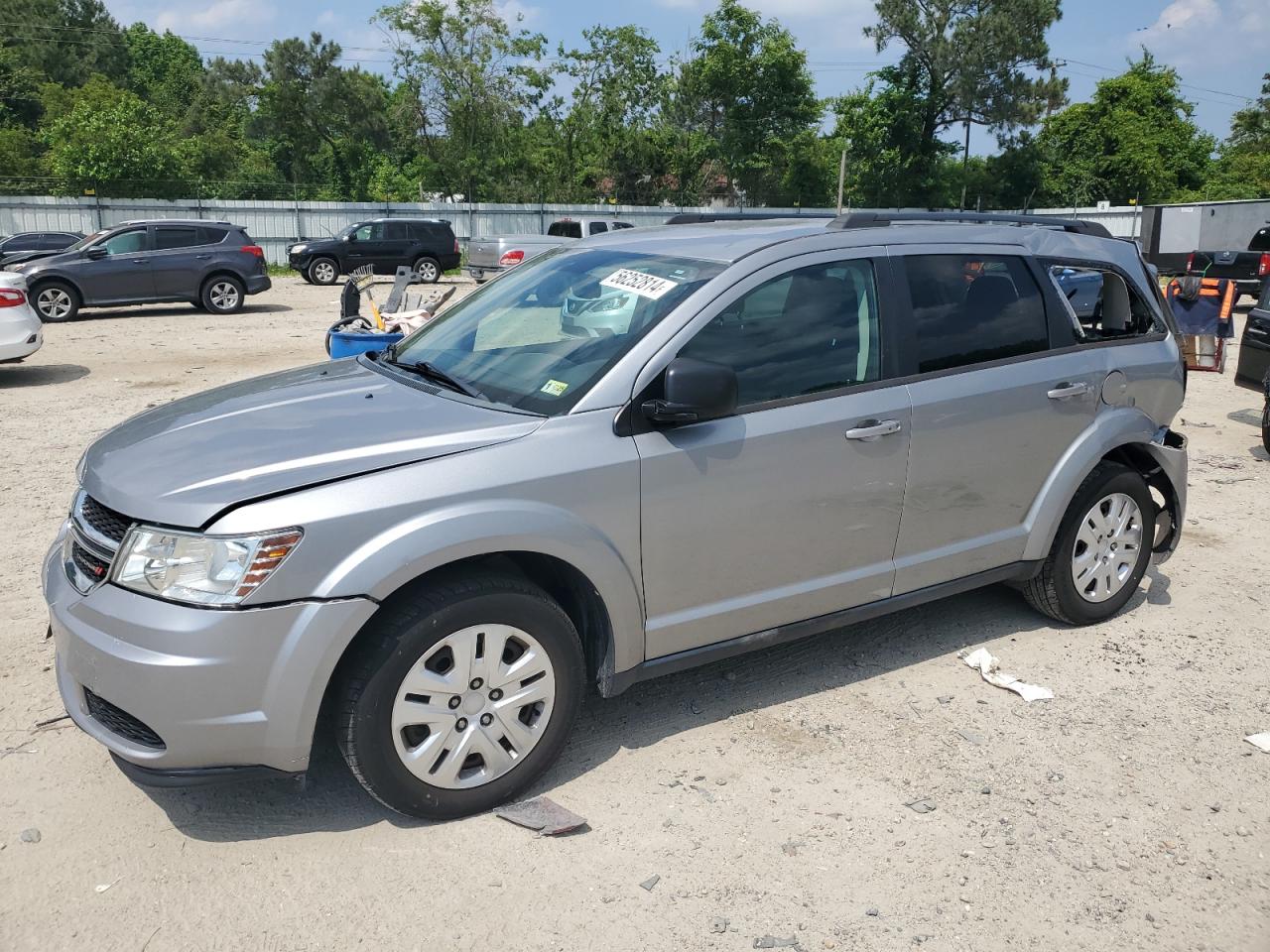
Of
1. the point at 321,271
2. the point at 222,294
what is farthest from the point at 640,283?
the point at 321,271

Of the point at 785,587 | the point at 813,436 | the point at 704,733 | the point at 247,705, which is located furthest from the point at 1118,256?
the point at 247,705

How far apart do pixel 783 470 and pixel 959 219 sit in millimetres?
1801

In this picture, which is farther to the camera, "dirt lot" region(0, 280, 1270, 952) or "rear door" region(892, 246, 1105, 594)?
"rear door" region(892, 246, 1105, 594)

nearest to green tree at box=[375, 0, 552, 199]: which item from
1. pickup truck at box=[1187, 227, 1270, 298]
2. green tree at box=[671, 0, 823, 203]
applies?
green tree at box=[671, 0, 823, 203]

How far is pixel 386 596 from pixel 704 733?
1.46m

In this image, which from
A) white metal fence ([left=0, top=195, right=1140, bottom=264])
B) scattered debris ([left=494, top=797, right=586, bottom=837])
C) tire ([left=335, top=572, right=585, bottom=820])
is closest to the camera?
tire ([left=335, top=572, right=585, bottom=820])

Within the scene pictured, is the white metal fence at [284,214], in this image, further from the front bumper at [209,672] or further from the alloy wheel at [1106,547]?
the front bumper at [209,672]

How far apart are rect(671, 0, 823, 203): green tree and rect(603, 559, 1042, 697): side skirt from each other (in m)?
50.0

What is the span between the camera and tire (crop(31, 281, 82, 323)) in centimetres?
1719

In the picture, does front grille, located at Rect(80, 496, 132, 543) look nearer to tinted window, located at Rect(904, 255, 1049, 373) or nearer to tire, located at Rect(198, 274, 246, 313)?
tinted window, located at Rect(904, 255, 1049, 373)

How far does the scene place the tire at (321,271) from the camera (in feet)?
84.8

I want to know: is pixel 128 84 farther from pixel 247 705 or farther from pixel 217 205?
pixel 247 705

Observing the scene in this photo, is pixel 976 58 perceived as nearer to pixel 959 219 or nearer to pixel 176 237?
pixel 176 237

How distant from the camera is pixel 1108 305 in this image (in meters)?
4.97
